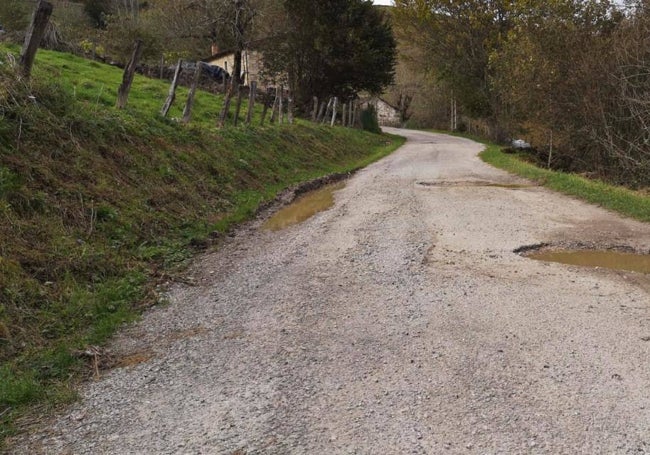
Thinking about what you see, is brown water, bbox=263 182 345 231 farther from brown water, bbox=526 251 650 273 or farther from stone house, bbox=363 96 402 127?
stone house, bbox=363 96 402 127

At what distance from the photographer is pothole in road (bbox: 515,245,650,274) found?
6.53 m

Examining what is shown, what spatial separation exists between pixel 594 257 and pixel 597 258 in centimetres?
5

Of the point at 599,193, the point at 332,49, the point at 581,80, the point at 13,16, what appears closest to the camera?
the point at 599,193

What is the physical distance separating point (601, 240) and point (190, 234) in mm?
5757

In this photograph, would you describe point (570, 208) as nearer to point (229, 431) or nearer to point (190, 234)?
point (190, 234)

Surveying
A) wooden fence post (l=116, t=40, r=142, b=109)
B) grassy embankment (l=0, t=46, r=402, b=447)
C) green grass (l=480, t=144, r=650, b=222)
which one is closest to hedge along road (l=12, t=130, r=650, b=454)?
grassy embankment (l=0, t=46, r=402, b=447)

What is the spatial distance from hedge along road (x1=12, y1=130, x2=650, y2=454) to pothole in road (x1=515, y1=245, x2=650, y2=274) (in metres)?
0.25

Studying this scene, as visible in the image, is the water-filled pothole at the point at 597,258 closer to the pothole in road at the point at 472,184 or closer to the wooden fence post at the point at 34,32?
the pothole in road at the point at 472,184

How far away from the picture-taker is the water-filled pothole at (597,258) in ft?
21.4

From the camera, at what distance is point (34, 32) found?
768 cm

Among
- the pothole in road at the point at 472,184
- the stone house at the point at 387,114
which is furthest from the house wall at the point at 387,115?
the pothole in road at the point at 472,184

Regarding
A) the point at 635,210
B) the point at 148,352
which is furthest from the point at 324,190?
the point at 148,352

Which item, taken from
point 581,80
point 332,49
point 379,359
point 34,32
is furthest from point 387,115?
point 379,359

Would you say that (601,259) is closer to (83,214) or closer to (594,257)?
(594,257)
